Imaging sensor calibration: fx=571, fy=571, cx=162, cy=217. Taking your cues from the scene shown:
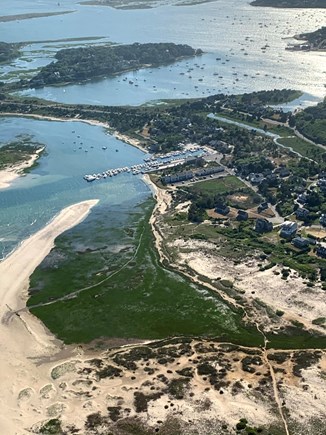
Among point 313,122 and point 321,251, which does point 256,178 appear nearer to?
point 321,251

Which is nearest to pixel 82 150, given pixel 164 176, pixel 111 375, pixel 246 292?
pixel 164 176

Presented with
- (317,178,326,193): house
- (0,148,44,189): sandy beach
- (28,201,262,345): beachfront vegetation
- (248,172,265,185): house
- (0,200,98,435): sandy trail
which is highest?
(317,178,326,193): house

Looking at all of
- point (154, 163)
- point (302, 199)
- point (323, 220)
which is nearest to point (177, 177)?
point (154, 163)

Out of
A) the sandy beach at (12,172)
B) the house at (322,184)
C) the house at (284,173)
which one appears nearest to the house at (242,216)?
the house at (322,184)

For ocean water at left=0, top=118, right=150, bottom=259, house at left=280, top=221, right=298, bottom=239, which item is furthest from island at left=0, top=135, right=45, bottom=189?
house at left=280, top=221, right=298, bottom=239

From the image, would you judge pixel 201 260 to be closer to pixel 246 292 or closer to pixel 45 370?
pixel 246 292

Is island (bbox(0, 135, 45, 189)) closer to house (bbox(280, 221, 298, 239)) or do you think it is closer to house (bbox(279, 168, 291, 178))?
house (bbox(279, 168, 291, 178))
